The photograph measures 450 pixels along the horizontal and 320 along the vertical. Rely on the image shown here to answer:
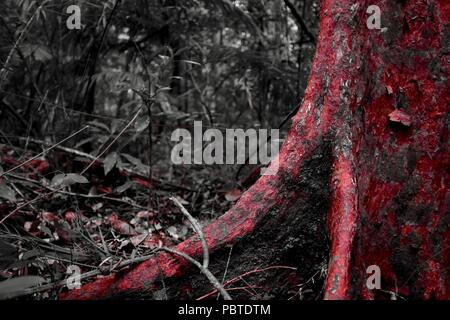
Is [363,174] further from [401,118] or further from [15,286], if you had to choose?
[15,286]

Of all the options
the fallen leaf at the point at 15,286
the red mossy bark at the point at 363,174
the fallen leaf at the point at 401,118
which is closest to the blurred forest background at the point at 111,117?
the fallen leaf at the point at 15,286

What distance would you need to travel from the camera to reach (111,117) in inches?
140

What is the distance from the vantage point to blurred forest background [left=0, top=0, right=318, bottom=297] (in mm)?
2322

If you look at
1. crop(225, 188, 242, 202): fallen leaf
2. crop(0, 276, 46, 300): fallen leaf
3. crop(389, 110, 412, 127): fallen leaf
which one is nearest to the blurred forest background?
crop(225, 188, 242, 202): fallen leaf

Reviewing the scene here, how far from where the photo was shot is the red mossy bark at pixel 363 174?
5.42ft

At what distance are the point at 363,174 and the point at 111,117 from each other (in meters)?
2.46

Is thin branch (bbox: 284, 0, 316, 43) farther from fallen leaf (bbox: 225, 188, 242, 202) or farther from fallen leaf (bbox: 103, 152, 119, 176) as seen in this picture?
fallen leaf (bbox: 103, 152, 119, 176)

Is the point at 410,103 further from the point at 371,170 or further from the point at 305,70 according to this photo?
the point at 305,70

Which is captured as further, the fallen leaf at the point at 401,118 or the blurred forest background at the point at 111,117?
the blurred forest background at the point at 111,117

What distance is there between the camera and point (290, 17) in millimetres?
5246

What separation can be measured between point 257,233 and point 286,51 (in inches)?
130

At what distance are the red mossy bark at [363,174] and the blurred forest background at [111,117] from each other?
486 millimetres

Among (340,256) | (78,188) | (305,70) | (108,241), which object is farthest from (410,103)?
(305,70)

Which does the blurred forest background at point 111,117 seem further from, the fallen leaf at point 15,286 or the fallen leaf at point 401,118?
the fallen leaf at point 401,118
